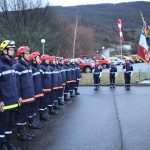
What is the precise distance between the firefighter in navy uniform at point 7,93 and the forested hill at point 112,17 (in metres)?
118

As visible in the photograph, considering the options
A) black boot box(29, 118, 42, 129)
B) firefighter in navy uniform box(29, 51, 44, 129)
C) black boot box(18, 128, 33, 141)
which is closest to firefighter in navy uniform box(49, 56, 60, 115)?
firefighter in navy uniform box(29, 51, 44, 129)

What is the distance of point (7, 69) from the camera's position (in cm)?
750

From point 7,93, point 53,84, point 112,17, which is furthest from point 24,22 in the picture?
point 112,17

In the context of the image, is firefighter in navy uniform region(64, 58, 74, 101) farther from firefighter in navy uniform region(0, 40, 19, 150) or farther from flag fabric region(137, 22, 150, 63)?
firefighter in navy uniform region(0, 40, 19, 150)

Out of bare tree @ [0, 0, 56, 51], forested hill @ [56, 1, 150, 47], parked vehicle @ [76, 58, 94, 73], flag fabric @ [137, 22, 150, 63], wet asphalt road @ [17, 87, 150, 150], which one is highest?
forested hill @ [56, 1, 150, 47]

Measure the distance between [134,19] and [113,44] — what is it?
4155cm

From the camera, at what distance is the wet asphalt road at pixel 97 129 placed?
319 inches

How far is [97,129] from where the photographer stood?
9750mm

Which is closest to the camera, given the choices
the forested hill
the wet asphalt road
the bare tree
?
the wet asphalt road

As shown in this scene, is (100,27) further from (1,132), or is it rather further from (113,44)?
(1,132)

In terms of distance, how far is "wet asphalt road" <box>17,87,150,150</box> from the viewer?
8.11m

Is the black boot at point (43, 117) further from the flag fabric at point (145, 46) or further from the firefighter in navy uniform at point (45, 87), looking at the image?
the flag fabric at point (145, 46)

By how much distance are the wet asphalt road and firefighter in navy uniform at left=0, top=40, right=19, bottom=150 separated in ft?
2.13

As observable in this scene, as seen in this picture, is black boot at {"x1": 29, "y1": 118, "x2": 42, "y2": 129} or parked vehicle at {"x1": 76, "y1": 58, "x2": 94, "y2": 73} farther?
parked vehicle at {"x1": 76, "y1": 58, "x2": 94, "y2": 73}
